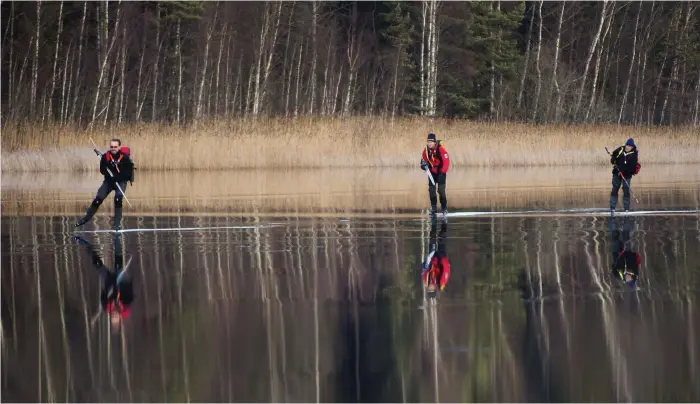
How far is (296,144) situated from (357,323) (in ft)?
105

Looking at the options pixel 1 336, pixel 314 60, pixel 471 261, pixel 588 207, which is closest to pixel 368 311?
pixel 1 336

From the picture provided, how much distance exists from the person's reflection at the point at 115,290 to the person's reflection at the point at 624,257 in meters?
5.09

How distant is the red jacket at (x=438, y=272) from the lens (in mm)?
13953

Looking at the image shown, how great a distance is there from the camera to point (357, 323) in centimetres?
1116

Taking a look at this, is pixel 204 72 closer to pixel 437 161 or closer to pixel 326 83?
pixel 326 83

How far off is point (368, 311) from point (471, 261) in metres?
4.23

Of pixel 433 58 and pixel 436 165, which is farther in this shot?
pixel 433 58

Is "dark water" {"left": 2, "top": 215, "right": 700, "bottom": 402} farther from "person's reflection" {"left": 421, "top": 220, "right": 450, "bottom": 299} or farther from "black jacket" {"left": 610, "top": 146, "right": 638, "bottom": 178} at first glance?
"black jacket" {"left": 610, "top": 146, "right": 638, "bottom": 178}

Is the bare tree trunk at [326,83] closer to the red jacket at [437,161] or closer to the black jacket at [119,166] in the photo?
the red jacket at [437,161]

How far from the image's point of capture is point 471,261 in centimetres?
1588

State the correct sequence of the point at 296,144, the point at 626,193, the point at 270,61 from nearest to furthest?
1. the point at 626,193
2. the point at 296,144
3. the point at 270,61

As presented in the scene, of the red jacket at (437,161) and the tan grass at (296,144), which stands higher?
the tan grass at (296,144)

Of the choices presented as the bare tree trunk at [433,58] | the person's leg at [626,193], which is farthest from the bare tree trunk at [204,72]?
the person's leg at [626,193]

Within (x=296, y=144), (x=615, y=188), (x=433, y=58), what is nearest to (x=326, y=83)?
(x=433, y=58)
